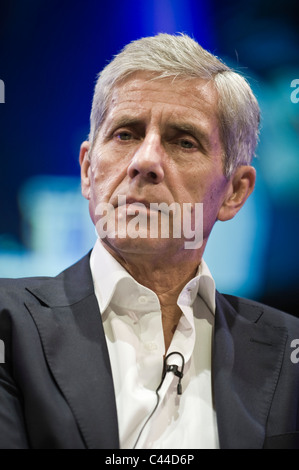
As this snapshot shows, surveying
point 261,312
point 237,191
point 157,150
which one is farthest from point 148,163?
point 261,312

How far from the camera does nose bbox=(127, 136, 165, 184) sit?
1.74 m

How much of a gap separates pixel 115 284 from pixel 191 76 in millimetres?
827

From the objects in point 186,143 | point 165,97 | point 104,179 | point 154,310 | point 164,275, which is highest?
point 165,97

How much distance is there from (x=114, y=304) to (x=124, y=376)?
272mm

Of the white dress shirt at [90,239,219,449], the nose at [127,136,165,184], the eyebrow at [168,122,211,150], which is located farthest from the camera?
the eyebrow at [168,122,211,150]

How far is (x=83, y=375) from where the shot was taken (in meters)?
1.54

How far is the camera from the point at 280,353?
190 cm

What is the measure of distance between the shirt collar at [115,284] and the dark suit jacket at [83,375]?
39mm

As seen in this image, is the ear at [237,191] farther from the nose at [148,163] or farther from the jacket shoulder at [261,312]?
the nose at [148,163]

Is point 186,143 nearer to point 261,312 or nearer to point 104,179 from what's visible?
Result: point 104,179

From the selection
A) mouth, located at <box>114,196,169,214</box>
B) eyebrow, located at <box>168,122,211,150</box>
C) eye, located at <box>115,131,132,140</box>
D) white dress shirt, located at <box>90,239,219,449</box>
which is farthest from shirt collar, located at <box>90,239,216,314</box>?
eyebrow, located at <box>168,122,211,150</box>

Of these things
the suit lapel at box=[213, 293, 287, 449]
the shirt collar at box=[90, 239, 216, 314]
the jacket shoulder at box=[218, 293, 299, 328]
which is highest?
the shirt collar at box=[90, 239, 216, 314]

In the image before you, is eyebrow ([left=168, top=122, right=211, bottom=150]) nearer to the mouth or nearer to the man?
the man
